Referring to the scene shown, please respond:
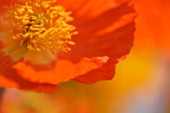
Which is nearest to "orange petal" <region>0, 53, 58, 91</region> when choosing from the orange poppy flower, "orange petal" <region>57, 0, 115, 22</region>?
the orange poppy flower

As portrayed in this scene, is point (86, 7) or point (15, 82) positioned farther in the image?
point (86, 7)

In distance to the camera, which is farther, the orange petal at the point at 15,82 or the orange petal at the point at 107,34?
the orange petal at the point at 107,34

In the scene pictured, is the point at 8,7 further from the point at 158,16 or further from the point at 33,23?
the point at 158,16

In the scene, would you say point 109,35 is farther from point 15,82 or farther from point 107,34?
point 15,82

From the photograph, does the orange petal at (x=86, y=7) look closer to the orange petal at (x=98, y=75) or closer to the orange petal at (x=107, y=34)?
the orange petal at (x=107, y=34)

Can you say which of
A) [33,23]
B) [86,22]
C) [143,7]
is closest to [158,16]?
[143,7]

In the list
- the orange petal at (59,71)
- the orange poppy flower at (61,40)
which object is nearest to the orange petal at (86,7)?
the orange poppy flower at (61,40)

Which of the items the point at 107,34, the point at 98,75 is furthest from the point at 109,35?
the point at 98,75
